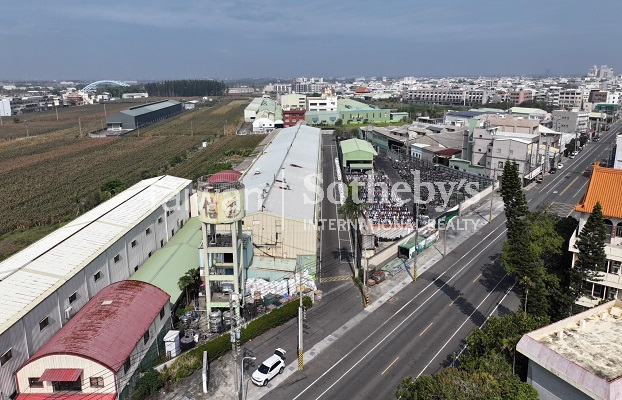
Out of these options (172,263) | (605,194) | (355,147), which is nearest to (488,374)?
(605,194)

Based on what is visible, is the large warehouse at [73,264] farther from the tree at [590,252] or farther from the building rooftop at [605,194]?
the building rooftop at [605,194]

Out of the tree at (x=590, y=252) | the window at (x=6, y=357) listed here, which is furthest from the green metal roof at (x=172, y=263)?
the tree at (x=590, y=252)

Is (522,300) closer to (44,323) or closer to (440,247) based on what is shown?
(440,247)

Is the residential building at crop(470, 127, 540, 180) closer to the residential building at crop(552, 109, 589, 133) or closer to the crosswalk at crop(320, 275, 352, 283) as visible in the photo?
the crosswalk at crop(320, 275, 352, 283)

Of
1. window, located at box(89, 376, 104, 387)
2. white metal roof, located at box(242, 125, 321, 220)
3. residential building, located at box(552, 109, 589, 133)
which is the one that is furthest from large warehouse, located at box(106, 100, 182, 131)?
window, located at box(89, 376, 104, 387)

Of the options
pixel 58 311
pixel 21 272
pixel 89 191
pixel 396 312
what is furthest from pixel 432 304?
pixel 89 191

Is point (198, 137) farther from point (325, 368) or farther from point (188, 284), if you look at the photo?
point (325, 368)

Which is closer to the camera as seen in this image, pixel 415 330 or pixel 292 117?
pixel 415 330
